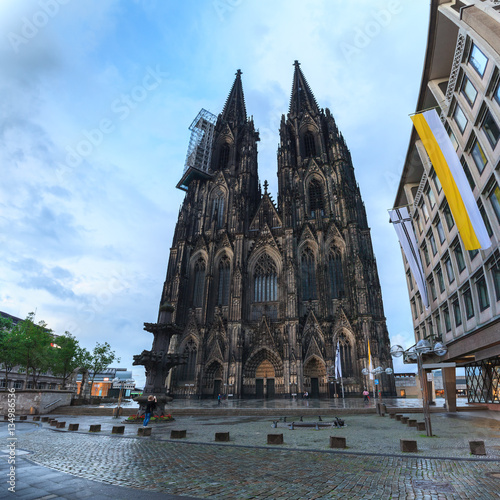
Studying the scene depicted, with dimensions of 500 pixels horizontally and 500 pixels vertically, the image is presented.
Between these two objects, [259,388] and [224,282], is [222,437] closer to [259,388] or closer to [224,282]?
[259,388]

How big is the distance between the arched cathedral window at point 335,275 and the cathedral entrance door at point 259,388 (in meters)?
13.2

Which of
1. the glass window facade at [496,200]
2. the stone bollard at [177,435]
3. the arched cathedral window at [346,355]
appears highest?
the glass window facade at [496,200]

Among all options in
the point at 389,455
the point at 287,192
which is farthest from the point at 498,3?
the point at 287,192

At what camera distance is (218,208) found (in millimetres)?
48812

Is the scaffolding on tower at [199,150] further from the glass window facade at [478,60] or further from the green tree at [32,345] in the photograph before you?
the glass window facade at [478,60]

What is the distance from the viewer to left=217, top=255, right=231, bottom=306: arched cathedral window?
4084 cm

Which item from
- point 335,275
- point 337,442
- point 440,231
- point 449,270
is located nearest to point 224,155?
point 335,275

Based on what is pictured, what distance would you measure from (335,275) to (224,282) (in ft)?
48.2

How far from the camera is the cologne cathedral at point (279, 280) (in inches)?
1340

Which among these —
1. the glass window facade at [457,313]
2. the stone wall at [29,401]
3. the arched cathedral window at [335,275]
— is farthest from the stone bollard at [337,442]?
the arched cathedral window at [335,275]

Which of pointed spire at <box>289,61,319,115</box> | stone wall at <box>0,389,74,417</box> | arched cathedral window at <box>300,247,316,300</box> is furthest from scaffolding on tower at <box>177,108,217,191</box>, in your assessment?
stone wall at <box>0,389,74,417</box>

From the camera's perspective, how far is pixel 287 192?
43969 mm

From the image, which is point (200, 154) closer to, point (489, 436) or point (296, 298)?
point (296, 298)

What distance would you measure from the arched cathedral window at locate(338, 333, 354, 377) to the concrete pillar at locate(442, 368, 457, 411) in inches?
581
